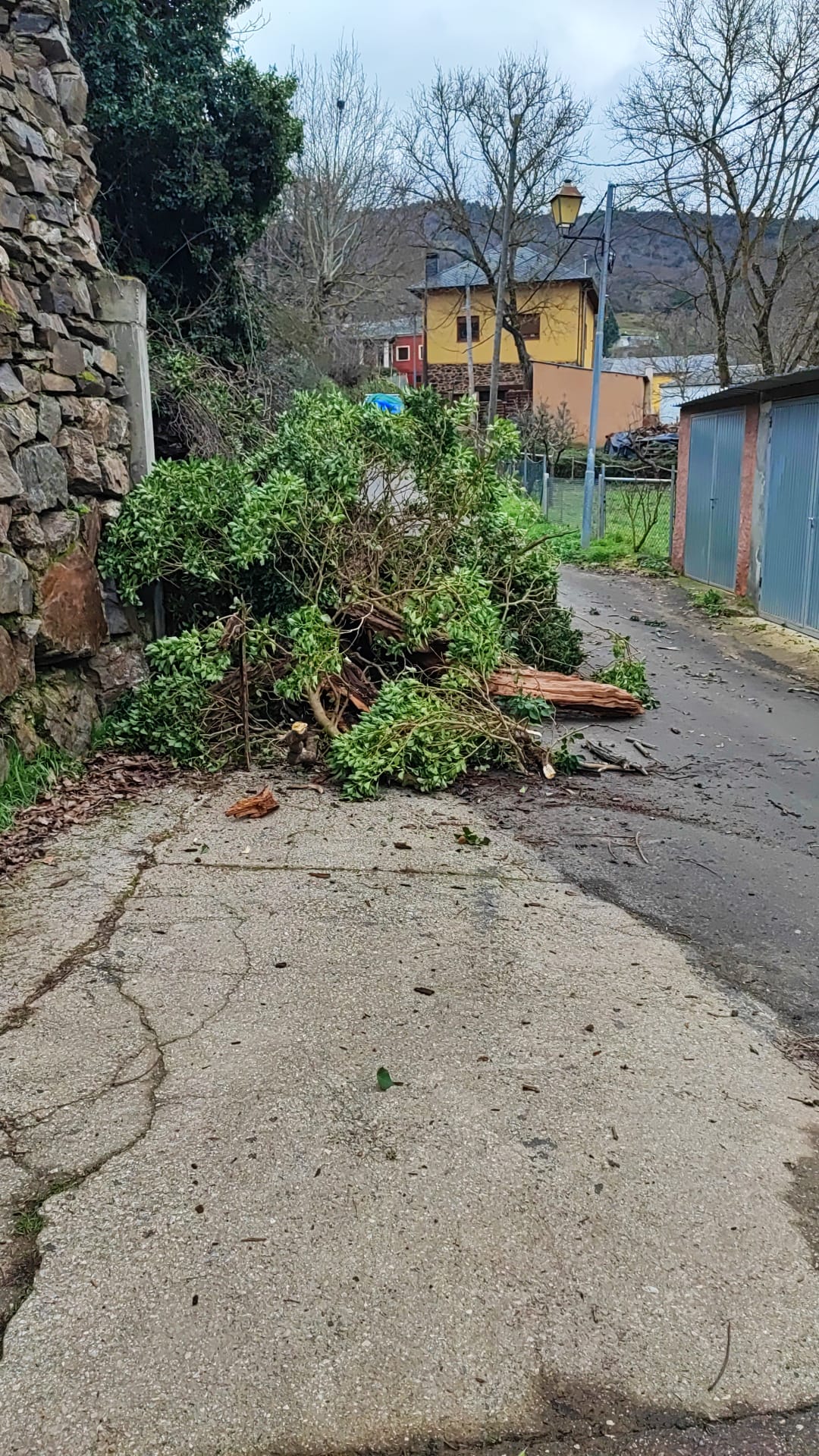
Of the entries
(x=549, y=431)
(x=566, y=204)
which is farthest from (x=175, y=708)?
(x=549, y=431)

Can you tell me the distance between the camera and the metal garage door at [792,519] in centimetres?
1137

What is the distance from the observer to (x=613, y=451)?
34.6 metres

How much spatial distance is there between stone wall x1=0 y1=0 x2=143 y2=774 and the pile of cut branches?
0.96ft

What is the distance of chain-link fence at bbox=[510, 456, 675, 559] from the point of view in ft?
66.1

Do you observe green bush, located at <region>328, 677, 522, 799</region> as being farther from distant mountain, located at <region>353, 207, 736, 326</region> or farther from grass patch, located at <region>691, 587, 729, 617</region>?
distant mountain, located at <region>353, 207, 736, 326</region>

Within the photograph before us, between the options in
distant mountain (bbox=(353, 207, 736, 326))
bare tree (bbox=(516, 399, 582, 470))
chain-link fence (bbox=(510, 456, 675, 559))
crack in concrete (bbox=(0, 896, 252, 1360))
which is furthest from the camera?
bare tree (bbox=(516, 399, 582, 470))

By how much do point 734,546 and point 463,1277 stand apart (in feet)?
44.4

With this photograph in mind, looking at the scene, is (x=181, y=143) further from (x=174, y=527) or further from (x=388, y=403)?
(x=174, y=527)

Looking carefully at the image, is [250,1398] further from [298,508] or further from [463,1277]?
[298,508]

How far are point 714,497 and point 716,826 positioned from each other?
10802 millimetres

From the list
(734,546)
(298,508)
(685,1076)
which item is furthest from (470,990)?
(734,546)

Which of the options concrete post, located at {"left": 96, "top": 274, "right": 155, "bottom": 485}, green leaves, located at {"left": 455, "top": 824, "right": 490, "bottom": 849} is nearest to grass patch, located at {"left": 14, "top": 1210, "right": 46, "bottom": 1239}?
green leaves, located at {"left": 455, "top": 824, "right": 490, "bottom": 849}

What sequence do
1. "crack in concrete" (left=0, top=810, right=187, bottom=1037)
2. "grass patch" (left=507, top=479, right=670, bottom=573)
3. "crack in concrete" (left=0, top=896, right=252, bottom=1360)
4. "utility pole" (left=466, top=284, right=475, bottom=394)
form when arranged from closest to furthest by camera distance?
"crack in concrete" (left=0, top=896, right=252, bottom=1360)
"crack in concrete" (left=0, top=810, right=187, bottom=1037)
"grass patch" (left=507, top=479, right=670, bottom=573)
"utility pole" (left=466, top=284, right=475, bottom=394)

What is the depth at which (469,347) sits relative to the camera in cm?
3972
